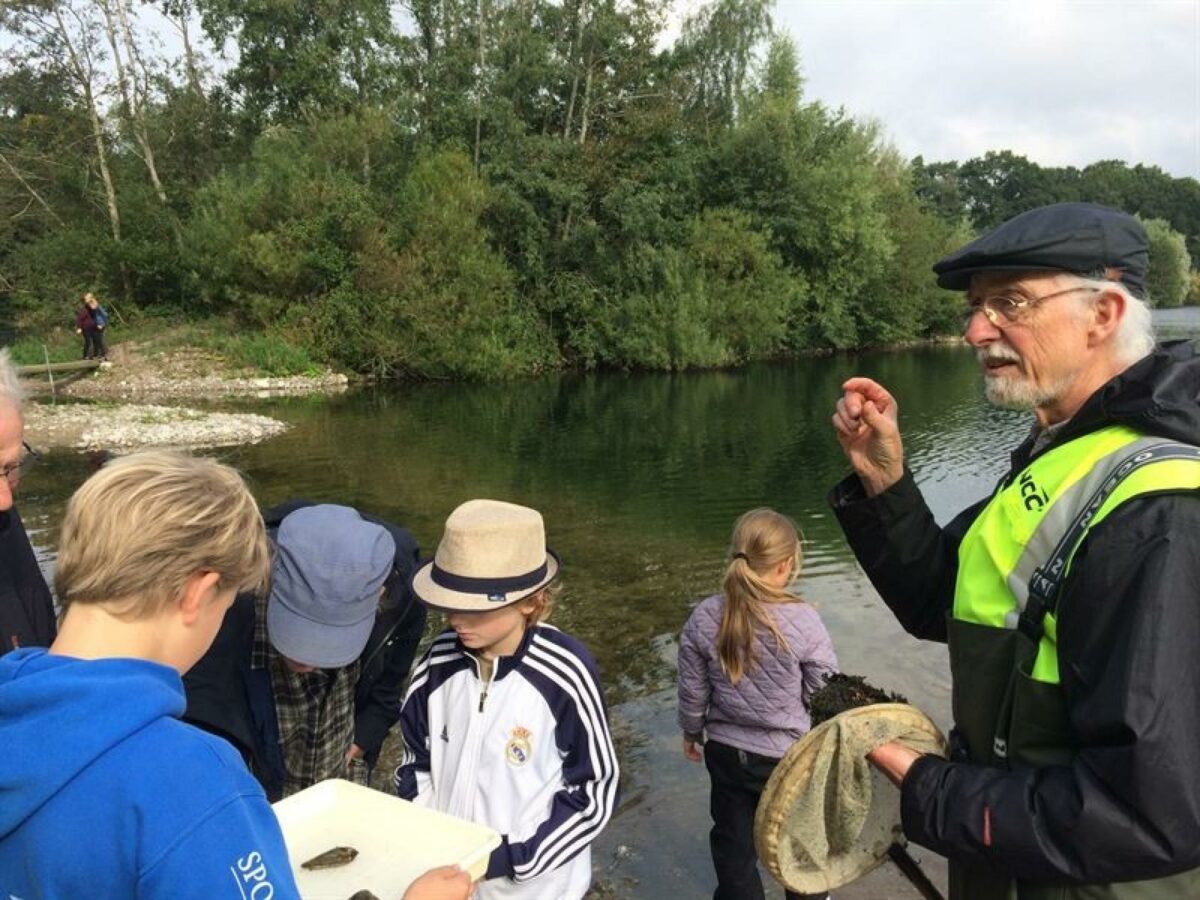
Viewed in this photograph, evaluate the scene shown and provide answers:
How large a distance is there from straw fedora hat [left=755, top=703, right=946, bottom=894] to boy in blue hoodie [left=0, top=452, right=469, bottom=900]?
1154mm

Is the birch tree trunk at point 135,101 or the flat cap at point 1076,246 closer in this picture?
the flat cap at point 1076,246

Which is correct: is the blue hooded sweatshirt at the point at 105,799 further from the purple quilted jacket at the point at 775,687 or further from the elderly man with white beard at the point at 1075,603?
the purple quilted jacket at the point at 775,687

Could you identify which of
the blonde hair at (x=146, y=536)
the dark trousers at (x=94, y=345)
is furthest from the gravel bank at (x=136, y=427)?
the blonde hair at (x=146, y=536)

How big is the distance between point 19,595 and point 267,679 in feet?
3.12

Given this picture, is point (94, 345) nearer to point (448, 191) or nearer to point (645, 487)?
point (448, 191)

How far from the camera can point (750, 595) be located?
3.46m

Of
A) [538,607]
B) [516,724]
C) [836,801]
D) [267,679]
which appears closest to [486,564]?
[538,607]

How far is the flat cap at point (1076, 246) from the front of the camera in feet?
6.17

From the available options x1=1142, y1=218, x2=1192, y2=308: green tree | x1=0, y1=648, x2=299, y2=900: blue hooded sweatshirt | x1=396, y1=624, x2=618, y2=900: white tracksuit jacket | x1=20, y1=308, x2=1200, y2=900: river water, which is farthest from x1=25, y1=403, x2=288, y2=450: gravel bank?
x1=1142, y1=218, x2=1192, y2=308: green tree

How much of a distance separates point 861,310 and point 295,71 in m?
30.1

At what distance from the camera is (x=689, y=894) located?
403cm

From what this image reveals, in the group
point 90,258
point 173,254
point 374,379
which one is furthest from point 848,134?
point 90,258

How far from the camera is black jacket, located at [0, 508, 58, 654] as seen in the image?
2916 millimetres

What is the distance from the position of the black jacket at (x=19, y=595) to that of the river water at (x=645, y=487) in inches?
108
